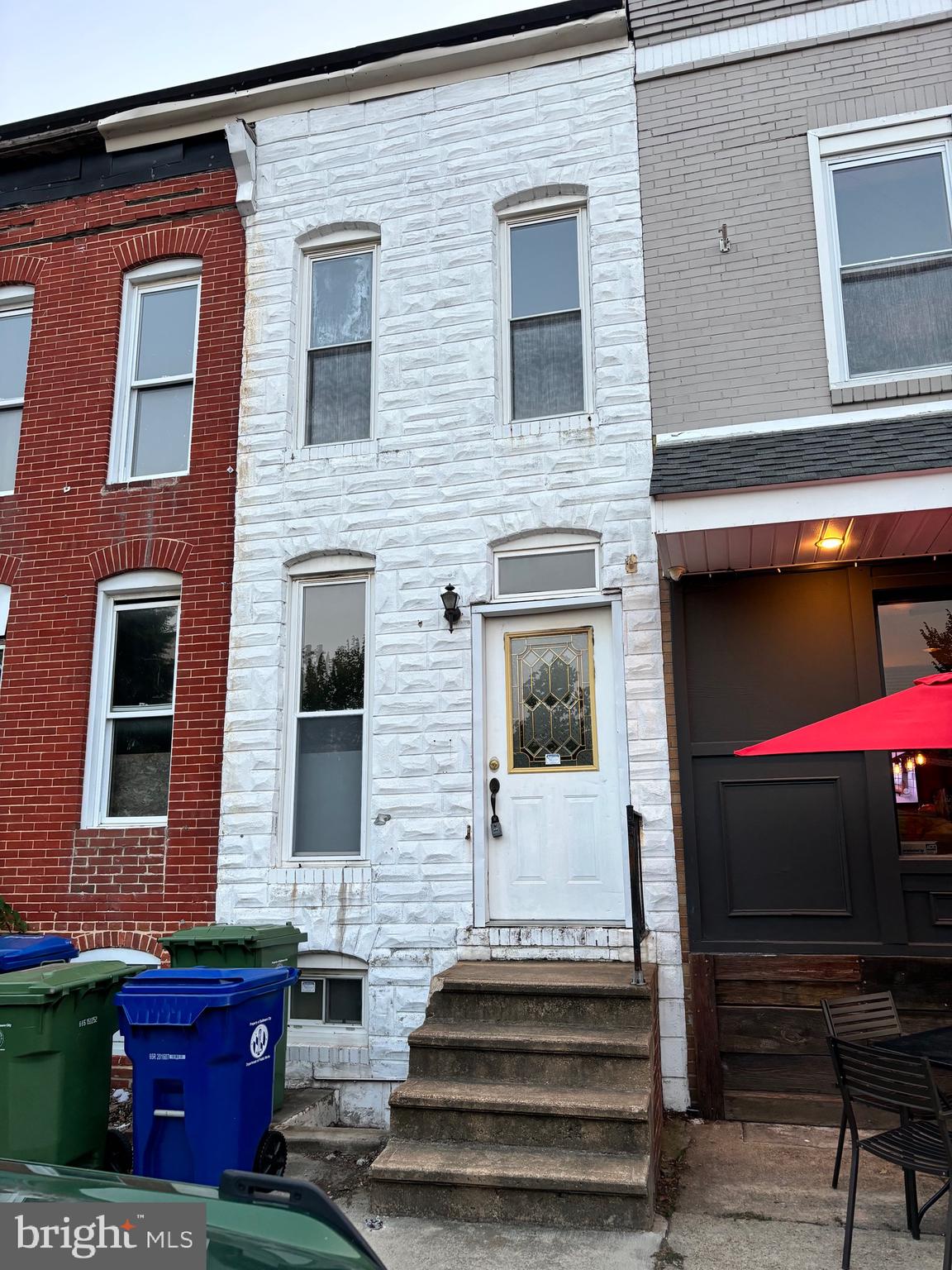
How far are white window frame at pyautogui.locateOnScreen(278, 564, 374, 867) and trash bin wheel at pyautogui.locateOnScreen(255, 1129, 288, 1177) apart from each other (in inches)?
85.2

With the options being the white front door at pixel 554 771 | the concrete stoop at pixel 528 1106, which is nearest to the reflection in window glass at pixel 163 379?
the white front door at pixel 554 771

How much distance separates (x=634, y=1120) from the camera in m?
4.44

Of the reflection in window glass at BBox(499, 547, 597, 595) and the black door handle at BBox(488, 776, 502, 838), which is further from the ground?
the reflection in window glass at BBox(499, 547, 597, 595)

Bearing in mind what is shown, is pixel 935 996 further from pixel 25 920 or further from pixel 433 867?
pixel 25 920

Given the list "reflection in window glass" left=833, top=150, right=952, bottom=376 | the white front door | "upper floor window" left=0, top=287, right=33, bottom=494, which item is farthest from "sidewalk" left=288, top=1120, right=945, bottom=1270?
"upper floor window" left=0, top=287, right=33, bottom=494

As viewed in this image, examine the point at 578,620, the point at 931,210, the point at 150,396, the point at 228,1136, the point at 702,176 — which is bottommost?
the point at 228,1136

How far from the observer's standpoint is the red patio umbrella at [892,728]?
168 inches

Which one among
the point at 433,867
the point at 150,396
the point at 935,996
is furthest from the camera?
the point at 150,396

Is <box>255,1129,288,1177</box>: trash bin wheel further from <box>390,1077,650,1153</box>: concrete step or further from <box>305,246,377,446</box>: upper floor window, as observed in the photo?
<box>305,246,377,446</box>: upper floor window

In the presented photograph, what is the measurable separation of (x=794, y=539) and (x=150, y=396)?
5.43m

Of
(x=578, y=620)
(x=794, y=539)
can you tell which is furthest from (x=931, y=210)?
(x=578, y=620)

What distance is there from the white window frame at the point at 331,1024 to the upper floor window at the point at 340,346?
3.88m

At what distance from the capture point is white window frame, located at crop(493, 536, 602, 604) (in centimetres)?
661

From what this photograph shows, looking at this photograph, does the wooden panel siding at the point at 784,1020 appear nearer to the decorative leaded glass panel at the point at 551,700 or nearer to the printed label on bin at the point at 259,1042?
the decorative leaded glass panel at the point at 551,700
